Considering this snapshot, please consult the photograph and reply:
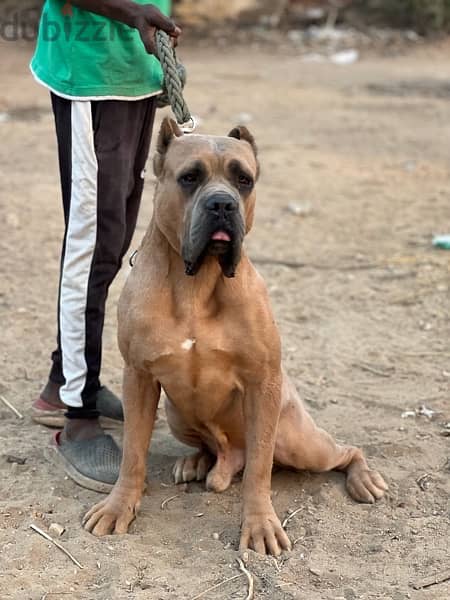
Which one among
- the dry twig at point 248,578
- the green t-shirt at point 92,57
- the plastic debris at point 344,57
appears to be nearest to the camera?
the dry twig at point 248,578

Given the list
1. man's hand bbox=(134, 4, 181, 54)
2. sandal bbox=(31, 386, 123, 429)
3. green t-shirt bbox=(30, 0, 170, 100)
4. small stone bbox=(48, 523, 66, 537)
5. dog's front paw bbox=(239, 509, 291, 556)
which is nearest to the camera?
dog's front paw bbox=(239, 509, 291, 556)

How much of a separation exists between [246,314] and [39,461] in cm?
124

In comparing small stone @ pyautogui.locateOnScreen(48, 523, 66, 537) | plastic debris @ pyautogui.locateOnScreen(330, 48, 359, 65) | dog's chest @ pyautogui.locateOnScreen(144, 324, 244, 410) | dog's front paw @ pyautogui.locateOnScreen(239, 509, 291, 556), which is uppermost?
dog's chest @ pyautogui.locateOnScreen(144, 324, 244, 410)

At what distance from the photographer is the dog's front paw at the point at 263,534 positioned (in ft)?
11.3

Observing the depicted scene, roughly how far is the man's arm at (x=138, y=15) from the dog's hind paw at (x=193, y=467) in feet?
5.26

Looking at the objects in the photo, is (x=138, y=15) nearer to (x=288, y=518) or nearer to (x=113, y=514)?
(x=113, y=514)

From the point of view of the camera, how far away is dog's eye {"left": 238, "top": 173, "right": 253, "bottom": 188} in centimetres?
337

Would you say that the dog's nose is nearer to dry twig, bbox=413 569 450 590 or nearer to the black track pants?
the black track pants

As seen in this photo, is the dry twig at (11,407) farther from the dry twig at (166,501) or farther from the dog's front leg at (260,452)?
the dog's front leg at (260,452)

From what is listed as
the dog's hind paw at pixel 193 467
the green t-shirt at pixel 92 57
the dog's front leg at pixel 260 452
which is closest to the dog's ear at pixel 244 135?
the green t-shirt at pixel 92 57

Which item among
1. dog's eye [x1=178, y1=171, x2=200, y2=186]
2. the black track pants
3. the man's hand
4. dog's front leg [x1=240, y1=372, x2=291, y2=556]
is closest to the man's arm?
the man's hand

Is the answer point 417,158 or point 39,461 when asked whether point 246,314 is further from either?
point 417,158

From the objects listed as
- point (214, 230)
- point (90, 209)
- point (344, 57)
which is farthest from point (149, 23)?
point (344, 57)

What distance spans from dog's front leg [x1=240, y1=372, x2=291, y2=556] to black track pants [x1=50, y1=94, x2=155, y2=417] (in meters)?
0.93
